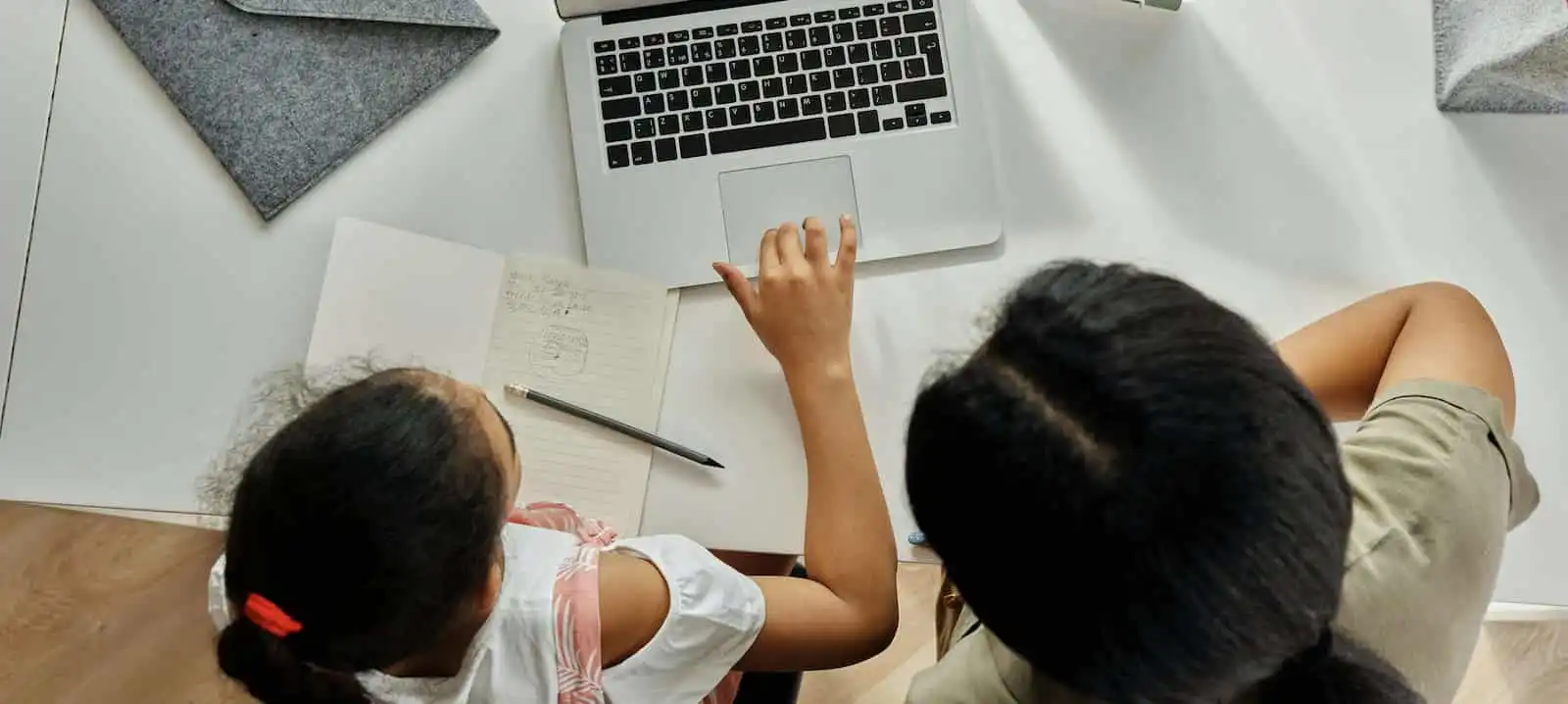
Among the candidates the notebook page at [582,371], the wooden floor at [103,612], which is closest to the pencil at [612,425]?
the notebook page at [582,371]

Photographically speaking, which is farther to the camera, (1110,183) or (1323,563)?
(1110,183)

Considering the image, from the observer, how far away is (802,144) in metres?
0.75

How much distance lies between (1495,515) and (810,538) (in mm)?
391

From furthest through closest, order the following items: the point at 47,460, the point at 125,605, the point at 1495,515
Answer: the point at 125,605
the point at 47,460
the point at 1495,515

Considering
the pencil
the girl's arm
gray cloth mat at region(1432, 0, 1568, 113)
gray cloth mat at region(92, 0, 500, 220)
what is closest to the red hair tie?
the pencil

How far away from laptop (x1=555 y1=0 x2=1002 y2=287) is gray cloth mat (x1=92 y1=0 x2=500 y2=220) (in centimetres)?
11

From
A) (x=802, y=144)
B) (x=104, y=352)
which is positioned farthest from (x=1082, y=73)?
(x=104, y=352)

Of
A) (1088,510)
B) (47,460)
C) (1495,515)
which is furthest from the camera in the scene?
(47,460)

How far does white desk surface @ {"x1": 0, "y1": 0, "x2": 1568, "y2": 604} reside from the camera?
0.72 metres

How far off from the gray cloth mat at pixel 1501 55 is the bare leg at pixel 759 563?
1.84ft

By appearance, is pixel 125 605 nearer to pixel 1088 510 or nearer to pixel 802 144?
pixel 802 144

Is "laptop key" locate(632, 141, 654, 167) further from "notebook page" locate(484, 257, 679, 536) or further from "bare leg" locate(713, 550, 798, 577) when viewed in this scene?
"bare leg" locate(713, 550, 798, 577)

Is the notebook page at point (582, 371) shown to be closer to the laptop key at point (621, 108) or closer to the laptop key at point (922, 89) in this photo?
the laptop key at point (621, 108)

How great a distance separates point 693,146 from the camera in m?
0.75
